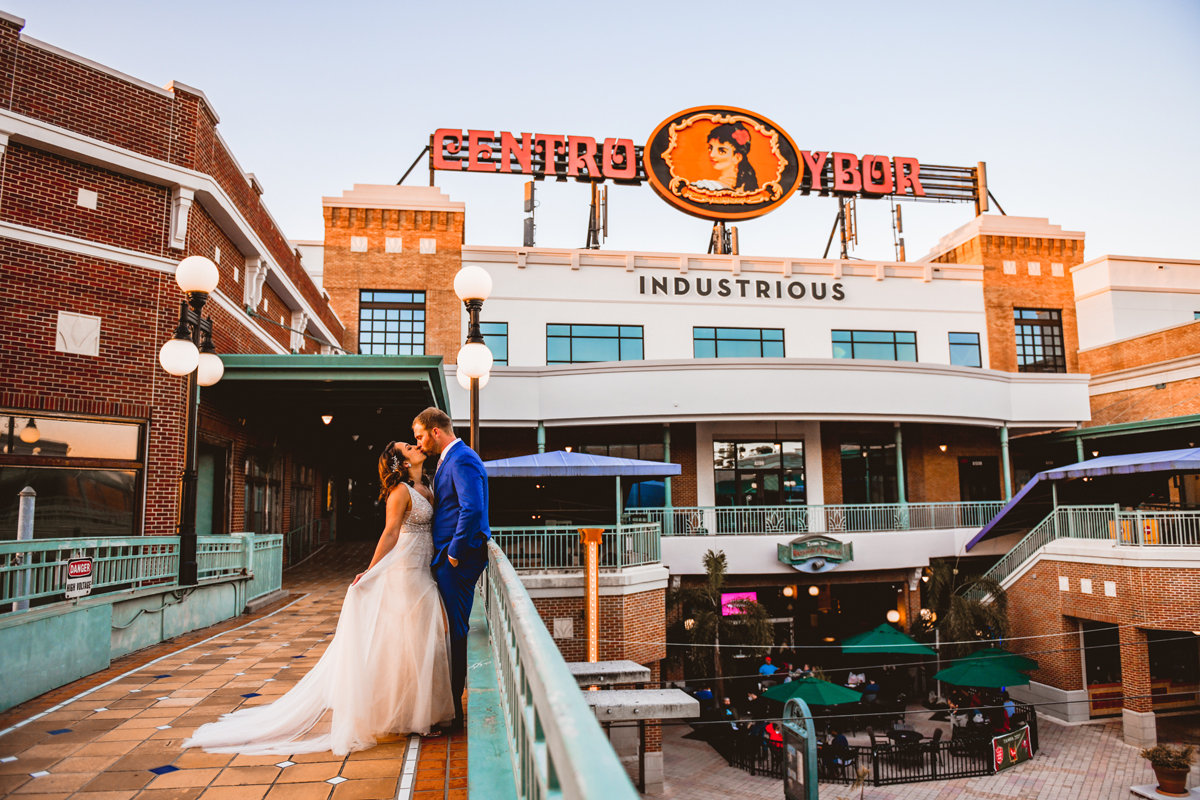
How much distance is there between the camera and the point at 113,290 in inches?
484

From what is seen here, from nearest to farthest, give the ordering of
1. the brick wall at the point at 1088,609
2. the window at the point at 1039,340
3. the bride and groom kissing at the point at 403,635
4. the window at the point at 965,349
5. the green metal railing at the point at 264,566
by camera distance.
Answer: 1. the bride and groom kissing at the point at 403,635
2. the green metal railing at the point at 264,566
3. the brick wall at the point at 1088,609
4. the window at the point at 965,349
5. the window at the point at 1039,340

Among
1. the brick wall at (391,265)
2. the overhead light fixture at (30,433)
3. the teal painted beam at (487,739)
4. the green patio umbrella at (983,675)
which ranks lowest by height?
the green patio umbrella at (983,675)

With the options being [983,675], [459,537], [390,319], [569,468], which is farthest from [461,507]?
[390,319]

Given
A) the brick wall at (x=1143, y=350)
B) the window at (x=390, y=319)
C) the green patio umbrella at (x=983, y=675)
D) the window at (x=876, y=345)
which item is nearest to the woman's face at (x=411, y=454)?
the green patio umbrella at (x=983, y=675)

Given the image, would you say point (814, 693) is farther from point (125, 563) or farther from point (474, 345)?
point (125, 563)

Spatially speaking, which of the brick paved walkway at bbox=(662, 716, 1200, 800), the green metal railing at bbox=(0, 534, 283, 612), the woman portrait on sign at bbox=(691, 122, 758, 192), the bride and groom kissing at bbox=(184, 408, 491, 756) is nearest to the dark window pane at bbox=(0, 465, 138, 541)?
the green metal railing at bbox=(0, 534, 283, 612)

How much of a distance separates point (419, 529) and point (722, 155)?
88.0ft

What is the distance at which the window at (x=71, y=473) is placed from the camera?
11.1 metres

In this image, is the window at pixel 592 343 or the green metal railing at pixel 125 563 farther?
the window at pixel 592 343

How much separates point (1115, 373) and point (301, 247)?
37635 millimetres

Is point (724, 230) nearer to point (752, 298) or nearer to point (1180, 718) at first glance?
point (752, 298)

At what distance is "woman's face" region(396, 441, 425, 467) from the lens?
4.90 m

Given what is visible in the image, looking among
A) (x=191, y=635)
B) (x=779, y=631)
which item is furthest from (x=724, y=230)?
(x=191, y=635)

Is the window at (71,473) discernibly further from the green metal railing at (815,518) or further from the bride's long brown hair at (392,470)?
the green metal railing at (815,518)
